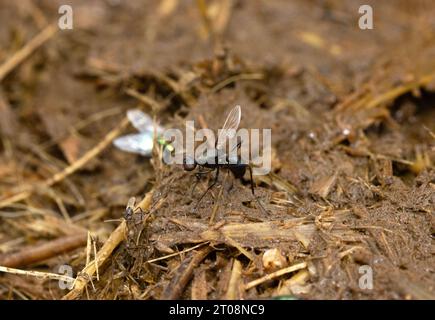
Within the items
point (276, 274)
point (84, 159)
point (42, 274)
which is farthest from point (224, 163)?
point (84, 159)

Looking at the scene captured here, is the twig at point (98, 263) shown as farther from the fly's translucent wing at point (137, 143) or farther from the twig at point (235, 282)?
the fly's translucent wing at point (137, 143)

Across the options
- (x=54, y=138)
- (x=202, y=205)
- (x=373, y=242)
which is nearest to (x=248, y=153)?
(x=202, y=205)

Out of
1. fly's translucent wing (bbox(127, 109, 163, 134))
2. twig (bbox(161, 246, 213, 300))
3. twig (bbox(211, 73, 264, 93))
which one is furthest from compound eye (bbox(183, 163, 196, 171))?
twig (bbox(211, 73, 264, 93))

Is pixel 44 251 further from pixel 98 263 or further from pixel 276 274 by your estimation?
pixel 276 274

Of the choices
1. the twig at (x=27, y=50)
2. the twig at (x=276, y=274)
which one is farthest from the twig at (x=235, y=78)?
the twig at (x=27, y=50)

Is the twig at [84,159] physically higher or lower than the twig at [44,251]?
higher
